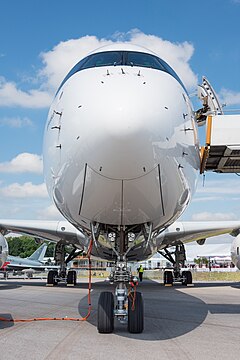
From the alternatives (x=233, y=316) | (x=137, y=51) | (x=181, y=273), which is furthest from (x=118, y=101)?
(x=181, y=273)

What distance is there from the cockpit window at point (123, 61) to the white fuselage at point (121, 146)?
0.20 metres

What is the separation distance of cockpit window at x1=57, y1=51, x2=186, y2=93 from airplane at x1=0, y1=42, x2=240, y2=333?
19 mm

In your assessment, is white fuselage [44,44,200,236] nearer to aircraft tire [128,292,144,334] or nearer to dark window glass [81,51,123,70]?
dark window glass [81,51,123,70]

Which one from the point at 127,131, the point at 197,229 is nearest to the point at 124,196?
the point at 127,131

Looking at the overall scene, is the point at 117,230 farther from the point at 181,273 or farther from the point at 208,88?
the point at 181,273

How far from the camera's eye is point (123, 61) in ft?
21.4

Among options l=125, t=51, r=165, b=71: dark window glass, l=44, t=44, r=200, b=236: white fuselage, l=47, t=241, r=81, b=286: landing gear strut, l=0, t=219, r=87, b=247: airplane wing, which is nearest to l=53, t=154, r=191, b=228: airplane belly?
l=44, t=44, r=200, b=236: white fuselage

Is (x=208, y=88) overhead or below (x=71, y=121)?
overhead

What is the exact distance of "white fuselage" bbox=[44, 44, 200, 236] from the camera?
17.2ft

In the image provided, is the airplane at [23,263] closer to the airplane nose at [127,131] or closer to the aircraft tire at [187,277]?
the aircraft tire at [187,277]

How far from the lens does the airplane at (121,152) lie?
17.3 feet

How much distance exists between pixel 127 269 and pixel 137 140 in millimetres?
2846

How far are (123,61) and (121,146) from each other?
198 cm

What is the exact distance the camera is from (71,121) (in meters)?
5.71
